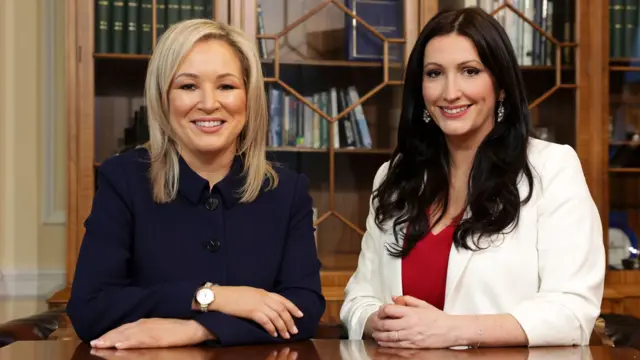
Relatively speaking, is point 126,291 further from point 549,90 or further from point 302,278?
point 549,90

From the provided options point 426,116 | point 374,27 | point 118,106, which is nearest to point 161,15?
point 118,106

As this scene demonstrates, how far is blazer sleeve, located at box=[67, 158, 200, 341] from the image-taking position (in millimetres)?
1403

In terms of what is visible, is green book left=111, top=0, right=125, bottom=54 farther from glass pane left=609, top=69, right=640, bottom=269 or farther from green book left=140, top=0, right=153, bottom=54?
glass pane left=609, top=69, right=640, bottom=269

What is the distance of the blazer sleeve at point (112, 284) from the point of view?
4.60 ft

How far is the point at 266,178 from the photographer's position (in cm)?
160

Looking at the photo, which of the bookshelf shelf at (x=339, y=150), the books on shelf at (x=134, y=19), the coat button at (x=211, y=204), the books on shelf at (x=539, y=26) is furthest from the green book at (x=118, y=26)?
the coat button at (x=211, y=204)

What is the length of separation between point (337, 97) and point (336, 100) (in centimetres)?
1

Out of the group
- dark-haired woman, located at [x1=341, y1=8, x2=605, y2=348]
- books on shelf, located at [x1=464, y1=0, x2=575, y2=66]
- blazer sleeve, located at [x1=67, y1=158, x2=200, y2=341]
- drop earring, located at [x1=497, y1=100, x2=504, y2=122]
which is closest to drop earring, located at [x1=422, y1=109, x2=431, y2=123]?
dark-haired woman, located at [x1=341, y1=8, x2=605, y2=348]

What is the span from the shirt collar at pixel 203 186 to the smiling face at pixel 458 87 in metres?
0.49

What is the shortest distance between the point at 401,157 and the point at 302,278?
52cm

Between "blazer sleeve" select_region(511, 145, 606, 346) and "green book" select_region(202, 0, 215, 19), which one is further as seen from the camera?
"green book" select_region(202, 0, 215, 19)

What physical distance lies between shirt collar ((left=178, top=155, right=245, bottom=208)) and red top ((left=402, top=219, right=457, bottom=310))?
1.46 feet

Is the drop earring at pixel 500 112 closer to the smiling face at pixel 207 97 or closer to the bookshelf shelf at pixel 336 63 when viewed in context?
the smiling face at pixel 207 97

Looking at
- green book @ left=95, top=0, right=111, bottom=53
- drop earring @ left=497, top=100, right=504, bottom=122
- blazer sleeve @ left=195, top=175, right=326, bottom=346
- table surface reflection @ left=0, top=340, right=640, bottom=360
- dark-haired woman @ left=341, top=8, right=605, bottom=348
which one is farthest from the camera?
green book @ left=95, top=0, right=111, bottom=53
